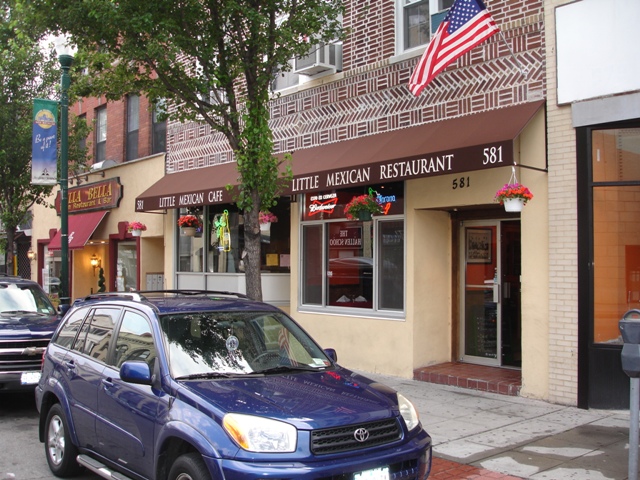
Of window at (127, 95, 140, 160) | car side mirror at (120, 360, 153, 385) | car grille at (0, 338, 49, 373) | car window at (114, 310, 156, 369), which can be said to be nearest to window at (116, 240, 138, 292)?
window at (127, 95, 140, 160)

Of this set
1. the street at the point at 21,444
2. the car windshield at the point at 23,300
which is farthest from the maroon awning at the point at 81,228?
the street at the point at 21,444

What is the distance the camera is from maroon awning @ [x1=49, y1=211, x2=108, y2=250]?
18.4 meters

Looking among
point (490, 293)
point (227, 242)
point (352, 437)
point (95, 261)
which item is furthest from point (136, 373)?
point (95, 261)

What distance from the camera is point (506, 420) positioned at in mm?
7609

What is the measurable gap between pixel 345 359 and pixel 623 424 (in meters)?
4.87

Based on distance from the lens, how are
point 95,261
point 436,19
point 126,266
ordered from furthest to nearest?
point 95,261 → point 126,266 → point 436,19

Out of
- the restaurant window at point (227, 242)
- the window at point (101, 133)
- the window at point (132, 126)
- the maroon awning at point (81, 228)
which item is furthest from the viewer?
the window at point (101, 133)

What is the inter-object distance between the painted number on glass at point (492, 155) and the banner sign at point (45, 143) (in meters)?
9.15

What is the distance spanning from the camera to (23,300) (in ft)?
32.7

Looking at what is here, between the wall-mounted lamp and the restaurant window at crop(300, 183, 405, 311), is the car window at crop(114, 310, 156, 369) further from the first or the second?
the wall-mounted lamp

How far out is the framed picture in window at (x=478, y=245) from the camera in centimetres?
1023

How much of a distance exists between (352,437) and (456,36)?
616cm

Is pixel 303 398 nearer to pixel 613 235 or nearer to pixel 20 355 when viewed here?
pixel 613 235

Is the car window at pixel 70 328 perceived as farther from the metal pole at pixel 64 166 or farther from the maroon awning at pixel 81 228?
the maroon awning at pixel 81 228
